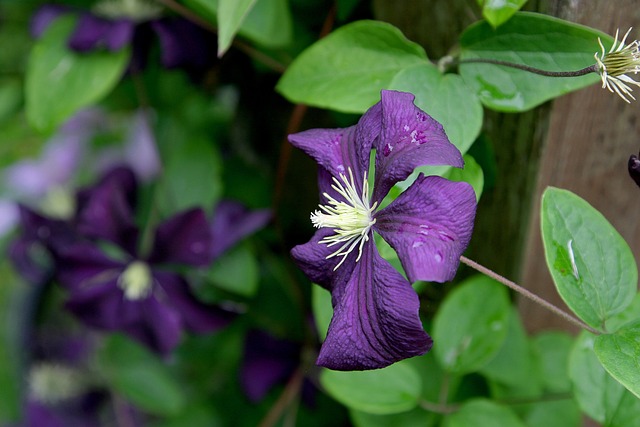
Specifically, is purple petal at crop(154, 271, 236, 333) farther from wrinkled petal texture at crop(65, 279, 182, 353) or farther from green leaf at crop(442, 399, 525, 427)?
green leaf at crop(442, 399, 525, 427)

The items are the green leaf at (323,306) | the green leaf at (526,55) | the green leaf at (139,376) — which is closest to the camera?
the green leaf at (526,55)

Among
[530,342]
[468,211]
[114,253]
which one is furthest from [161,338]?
[468,211]

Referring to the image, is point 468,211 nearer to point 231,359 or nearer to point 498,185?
point 498,185

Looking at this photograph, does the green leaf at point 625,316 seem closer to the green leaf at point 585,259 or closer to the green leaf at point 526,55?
the green leaf at point 585,259

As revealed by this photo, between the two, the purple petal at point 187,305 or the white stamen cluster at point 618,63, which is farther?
the purple petal at point 187,305

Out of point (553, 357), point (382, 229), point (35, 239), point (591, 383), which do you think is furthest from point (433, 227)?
point (35, 239)

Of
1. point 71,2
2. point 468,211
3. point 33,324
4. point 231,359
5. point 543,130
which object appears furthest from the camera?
point 33,324

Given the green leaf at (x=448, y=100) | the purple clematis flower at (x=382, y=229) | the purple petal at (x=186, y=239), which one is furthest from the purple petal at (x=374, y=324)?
the purple petal at (x=186, y=239)

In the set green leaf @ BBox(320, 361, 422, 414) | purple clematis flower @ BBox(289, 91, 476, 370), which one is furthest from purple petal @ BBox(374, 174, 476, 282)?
green leaf @ BBox(320, 361, 422, 414)

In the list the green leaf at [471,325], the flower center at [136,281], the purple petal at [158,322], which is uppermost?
the green leaf at [471,325]
